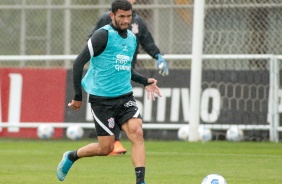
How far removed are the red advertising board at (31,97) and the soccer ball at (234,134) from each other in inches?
124

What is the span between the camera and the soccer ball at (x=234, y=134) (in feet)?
53.0

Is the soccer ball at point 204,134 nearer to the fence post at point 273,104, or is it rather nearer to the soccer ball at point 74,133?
the fence post at point 273,104

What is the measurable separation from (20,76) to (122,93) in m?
8.55

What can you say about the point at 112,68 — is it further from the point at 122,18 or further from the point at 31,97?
the point at 31,97

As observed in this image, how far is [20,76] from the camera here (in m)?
17.4

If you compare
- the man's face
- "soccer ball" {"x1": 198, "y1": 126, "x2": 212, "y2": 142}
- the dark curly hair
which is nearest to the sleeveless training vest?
the man's face

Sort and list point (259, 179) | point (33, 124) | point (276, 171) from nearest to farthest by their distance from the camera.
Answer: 1. point (259, 179)
2. point (276, 171)
3. point (33, 124)

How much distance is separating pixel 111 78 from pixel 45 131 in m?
8.06

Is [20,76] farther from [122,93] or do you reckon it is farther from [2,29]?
[122,93]

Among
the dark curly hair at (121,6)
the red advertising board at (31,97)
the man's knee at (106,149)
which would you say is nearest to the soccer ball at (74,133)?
the red advertising board at (31,97)

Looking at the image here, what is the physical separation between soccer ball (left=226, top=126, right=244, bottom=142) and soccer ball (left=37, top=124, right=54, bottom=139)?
324cm

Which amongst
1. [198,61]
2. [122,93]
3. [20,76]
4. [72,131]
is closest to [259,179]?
[122,93]

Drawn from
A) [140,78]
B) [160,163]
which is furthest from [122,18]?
[160,163]

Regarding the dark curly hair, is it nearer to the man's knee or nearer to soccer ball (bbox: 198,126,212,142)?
the man's knee
